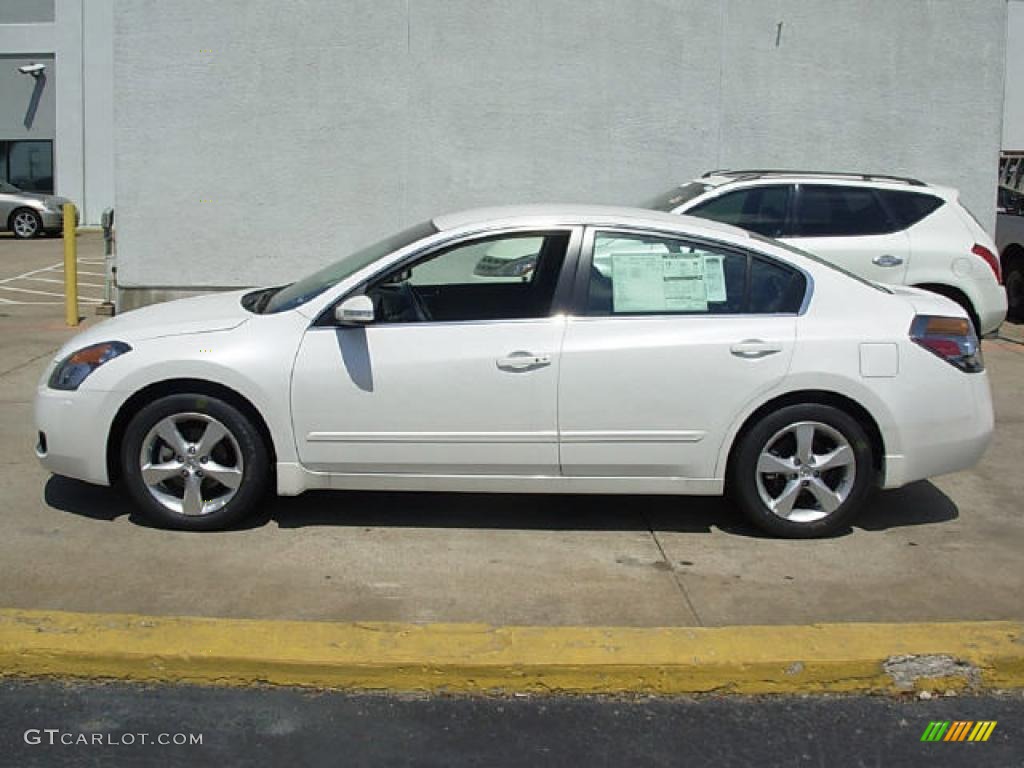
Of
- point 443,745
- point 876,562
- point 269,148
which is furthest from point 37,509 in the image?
point 269,148

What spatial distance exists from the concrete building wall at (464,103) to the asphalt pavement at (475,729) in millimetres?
8330

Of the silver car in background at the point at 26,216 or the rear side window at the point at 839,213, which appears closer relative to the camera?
the rear side window at the point at 839,213

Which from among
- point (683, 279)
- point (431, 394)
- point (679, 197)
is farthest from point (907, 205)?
point (431, 394)

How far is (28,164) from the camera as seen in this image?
1140 inches

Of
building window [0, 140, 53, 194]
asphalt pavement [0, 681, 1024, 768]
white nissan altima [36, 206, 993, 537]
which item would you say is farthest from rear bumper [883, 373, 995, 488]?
building window [0, 140, 53, 194]

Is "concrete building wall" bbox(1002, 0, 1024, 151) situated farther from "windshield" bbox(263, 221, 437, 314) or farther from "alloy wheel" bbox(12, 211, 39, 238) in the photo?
"alloy wheel" bbox(12, 211, 39, 238)

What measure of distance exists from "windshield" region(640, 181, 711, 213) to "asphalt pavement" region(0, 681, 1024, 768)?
589 cm

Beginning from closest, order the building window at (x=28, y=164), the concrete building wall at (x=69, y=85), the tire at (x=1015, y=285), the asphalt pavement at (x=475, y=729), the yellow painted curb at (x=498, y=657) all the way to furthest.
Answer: the asphalt pavement at (x=475, y=729) → the yellow painted curb at (x=498, y=657) → the tire at (x=1015, y=285) → the concrete building wall at (x=69, y=85) → the building window at (x=28, y=164)

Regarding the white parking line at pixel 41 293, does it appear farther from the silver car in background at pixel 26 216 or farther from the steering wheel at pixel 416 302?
the silver car in background at pixel 26 216

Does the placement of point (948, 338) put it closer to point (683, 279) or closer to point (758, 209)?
point (683, 279)

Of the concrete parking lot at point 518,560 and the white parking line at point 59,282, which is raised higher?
the white parking line at point 59,282

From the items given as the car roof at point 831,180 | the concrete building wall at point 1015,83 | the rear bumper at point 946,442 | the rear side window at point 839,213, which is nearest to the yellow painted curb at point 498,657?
the rear bumper at point 946,442

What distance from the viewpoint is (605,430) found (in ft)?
18.4

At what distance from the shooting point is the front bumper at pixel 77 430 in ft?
18.4
